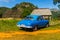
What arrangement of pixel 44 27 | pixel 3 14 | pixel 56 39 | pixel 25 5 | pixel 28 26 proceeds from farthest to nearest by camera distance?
pixel 25 5 < pixel 3 14 < pixel 44 27 < pixel 28 26 < pixel 56 39

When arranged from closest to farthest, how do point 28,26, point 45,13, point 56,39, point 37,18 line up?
point 56,39 < point 28,26 < point 37,18 < point 45,13

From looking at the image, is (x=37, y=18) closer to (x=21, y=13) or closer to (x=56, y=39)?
(x=56, y=39)

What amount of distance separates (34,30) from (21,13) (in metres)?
42.5

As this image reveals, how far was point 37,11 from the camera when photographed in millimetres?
60438

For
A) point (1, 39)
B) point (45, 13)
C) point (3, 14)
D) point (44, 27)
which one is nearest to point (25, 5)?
point (3, 14)

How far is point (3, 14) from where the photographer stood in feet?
220

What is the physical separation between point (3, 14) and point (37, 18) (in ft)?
169

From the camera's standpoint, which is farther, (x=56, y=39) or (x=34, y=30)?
(x=34, y=30)

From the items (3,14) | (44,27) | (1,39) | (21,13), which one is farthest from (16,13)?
(1,39)

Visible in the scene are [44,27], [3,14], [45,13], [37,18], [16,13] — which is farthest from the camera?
[3,14]

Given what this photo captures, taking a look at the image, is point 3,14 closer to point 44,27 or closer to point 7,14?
point 7,14

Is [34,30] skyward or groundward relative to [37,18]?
groundward

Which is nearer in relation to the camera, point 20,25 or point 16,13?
point 20,25

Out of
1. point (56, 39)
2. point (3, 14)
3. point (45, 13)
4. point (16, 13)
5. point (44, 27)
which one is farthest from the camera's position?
point (3, 14)
